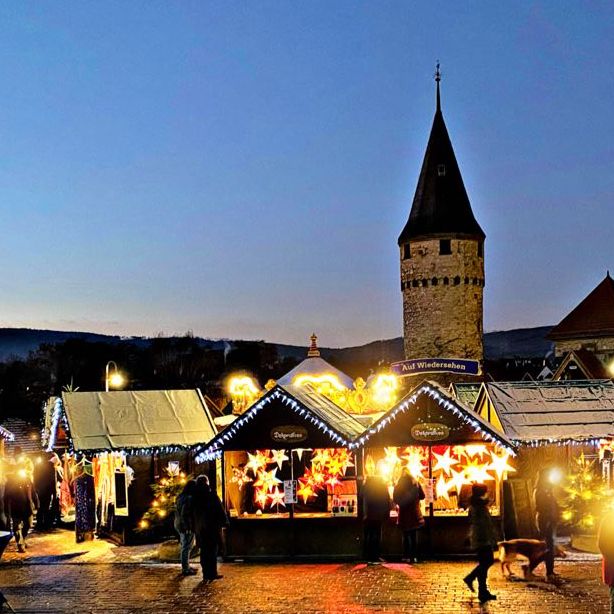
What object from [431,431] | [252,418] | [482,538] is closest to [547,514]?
[482,538]

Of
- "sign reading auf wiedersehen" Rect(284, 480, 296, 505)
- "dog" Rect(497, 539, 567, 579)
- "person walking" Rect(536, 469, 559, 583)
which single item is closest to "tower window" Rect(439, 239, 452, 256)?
"sign reading auf wiedersehen" Rect(284, 480, 296, 505)

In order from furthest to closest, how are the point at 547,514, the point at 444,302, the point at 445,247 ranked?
1. the point at 445,247
2. the point at 444,302
3. the point at 547,514

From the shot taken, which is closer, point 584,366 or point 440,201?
point 440,201

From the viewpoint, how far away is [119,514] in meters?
18.7

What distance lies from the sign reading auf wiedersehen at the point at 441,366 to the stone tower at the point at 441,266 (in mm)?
1836

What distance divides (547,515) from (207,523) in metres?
5.16

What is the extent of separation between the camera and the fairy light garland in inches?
638

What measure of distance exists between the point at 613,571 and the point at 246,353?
10629 cm

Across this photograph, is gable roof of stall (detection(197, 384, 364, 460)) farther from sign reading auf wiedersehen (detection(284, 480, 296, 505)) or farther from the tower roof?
the tower roof

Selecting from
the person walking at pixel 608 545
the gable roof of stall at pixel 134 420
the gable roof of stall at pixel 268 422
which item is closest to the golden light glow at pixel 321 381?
the gable roof of stall at pixel 134 420

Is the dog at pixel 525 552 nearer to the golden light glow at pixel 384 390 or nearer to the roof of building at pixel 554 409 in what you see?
the roof of building at pixel 554 409

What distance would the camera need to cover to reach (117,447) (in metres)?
18.4

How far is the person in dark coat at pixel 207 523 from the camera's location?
1382cm

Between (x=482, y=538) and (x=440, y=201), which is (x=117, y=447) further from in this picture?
(x=440, y=201)
